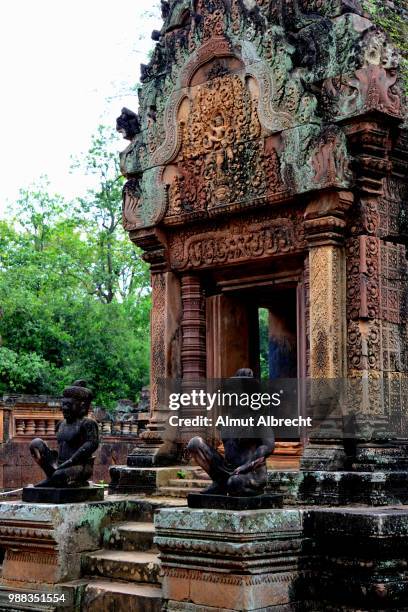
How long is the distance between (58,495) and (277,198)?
3427 mm

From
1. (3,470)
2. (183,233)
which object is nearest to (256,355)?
(183,233)

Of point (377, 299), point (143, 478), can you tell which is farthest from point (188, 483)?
point (377, 299)

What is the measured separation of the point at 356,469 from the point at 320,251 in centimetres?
200

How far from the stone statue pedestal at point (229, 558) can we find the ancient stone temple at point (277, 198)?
150 cm

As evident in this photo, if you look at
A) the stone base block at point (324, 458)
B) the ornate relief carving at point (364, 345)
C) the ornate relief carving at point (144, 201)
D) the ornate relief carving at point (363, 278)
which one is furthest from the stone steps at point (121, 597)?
the ornate relief carving at point (144, 201)

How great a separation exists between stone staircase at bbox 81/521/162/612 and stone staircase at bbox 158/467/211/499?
0.72 meters

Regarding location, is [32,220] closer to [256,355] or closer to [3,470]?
[3,470]

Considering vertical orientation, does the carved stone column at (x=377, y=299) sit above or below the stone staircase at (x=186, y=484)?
above

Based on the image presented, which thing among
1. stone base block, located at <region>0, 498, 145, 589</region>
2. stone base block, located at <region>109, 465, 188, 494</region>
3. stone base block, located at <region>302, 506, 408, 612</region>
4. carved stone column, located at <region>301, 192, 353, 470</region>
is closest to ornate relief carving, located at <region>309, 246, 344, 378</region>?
carved stone column, located at <region>301, 192, 353, 470</region>

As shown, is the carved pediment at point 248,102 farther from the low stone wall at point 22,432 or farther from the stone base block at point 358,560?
the low stone wall at point 22,432

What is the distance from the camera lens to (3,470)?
58.6 feet

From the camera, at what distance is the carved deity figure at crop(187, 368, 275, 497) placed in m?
7.64

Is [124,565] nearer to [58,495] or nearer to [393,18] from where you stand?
[58,495]

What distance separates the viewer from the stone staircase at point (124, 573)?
26.1ft
